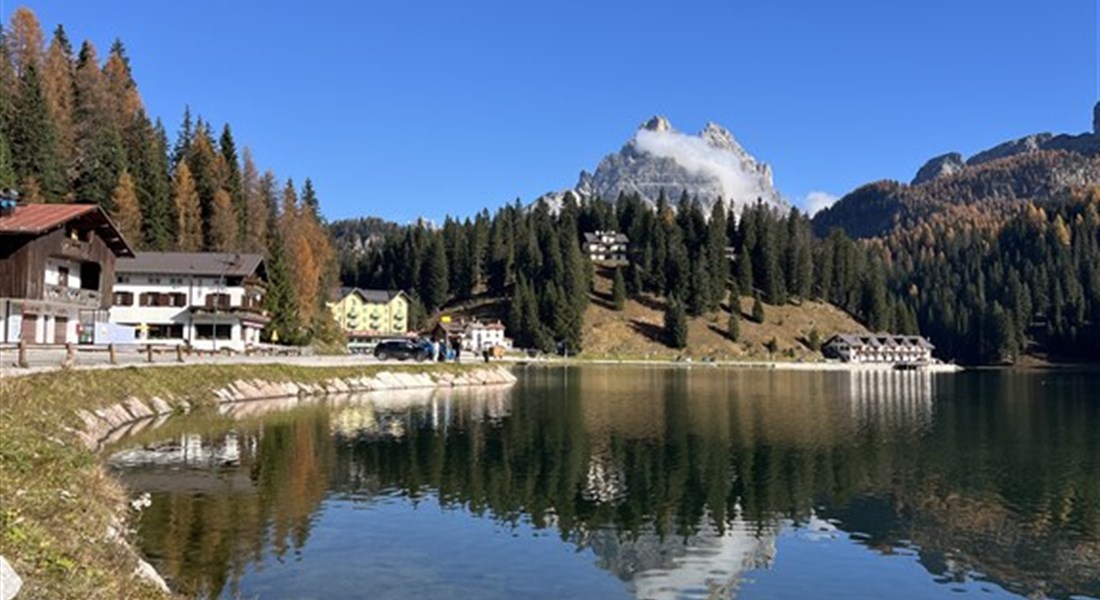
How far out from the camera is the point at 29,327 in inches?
2459

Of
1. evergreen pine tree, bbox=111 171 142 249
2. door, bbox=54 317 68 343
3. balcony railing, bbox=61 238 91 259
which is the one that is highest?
evergreen pine tree, bbox=111 171 142 249

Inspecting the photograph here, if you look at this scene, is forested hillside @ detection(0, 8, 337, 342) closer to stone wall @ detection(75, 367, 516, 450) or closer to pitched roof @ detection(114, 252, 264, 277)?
pitched roof @ detection(114, 252, 264, 277)

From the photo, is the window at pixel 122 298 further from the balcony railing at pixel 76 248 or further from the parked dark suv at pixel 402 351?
the balcony railing at pixel 76 248

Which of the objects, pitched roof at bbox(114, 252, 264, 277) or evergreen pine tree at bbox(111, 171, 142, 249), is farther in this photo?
evergreen pine tree at bbox(111, 171, 142, 249)

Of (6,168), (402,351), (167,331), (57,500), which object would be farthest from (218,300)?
(57,500)

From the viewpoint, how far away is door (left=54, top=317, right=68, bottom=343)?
6631 cm

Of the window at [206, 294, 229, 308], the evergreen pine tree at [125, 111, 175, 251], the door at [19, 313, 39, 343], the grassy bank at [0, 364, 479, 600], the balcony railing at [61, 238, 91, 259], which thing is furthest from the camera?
the evergreen pine tree at [125, 111, 175, 251]

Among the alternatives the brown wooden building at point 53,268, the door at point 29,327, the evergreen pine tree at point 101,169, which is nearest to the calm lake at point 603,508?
the brown wooden building at point 53,268

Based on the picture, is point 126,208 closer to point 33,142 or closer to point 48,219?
point 33,142

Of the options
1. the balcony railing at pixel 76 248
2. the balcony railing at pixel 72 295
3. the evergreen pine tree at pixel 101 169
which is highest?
the evergreen pine tree at pixel 101 169

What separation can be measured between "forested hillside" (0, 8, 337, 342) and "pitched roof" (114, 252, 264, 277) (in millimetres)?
5831

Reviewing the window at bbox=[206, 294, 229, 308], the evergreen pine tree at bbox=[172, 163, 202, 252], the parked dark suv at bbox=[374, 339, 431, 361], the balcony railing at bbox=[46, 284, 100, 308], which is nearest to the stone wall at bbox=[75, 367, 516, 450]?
the parked dark suv at bbox=[374, 339, 431, 361]

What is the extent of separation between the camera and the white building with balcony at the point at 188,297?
3890 inches

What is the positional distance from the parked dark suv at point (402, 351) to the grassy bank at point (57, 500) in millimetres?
61618
